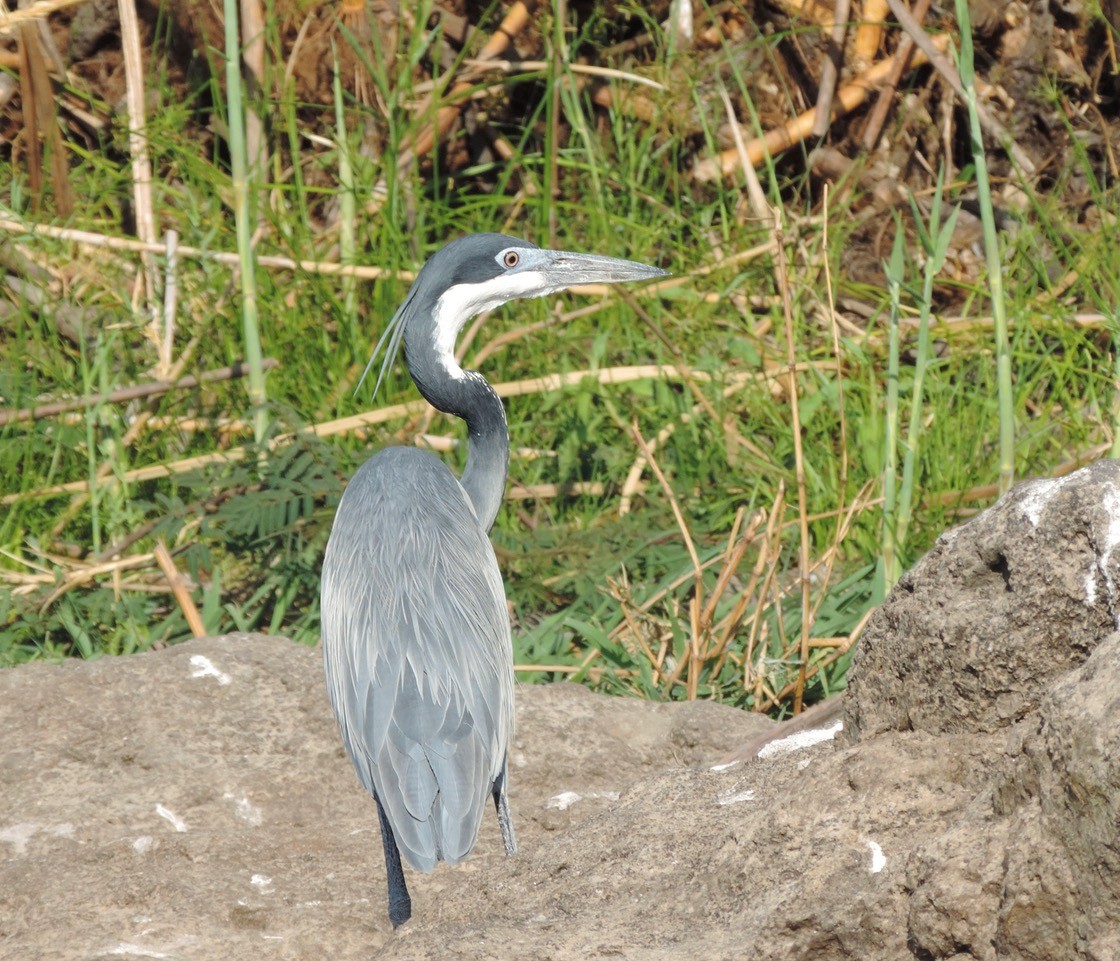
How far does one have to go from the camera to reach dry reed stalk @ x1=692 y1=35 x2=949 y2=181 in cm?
582

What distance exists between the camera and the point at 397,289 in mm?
5109

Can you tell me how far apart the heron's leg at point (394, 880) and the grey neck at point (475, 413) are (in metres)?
0.88

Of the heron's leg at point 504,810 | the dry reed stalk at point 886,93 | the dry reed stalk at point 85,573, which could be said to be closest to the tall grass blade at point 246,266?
the dry reed stalk at point 85,573

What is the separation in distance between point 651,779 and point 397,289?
2922 mm

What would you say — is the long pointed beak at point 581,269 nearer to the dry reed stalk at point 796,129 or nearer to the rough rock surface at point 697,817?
the rough rock surface at point 697,817

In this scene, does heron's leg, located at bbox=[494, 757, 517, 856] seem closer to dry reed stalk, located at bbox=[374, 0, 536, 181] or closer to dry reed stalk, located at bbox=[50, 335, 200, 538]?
dry reed stalk, located at bbox=[50, 335, 200, 538]

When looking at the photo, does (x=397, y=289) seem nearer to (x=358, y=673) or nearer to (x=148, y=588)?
(x=148, y=588)

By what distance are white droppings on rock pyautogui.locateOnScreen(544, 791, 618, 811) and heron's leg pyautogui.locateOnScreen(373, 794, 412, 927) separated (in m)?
0.46

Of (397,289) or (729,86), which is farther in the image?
(729,86)

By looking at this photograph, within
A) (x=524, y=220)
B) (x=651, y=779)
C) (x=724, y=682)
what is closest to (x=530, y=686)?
(x=724, y=682)

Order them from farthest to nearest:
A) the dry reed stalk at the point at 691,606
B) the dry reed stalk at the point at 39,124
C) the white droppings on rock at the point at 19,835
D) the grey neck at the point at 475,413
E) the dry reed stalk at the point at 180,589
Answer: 1. the dry reed stalk at the point at 39,124
2. the dry reed stalk at the point at 180,589
3. the dry reed stalk at the point at 691,606
4. the grey neck at the point at 475,413
5. the white droppings on rock at the point at 19,835

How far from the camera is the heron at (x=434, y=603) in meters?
2.66

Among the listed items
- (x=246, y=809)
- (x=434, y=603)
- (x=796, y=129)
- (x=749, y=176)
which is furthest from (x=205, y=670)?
(x=796, y=129)

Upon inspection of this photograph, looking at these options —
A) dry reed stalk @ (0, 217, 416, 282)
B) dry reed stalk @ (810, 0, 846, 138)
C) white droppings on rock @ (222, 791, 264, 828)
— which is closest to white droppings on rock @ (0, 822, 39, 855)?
white droppings on rock @ (222, 791, 264, 828)
